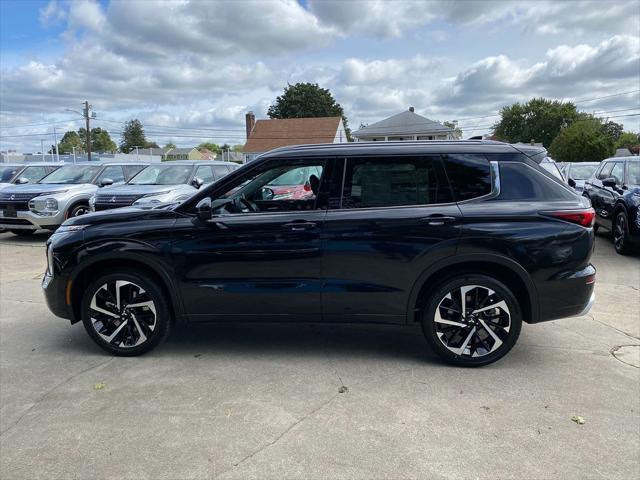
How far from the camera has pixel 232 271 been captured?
4.16m

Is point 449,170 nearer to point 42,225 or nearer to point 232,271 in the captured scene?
point 232,271

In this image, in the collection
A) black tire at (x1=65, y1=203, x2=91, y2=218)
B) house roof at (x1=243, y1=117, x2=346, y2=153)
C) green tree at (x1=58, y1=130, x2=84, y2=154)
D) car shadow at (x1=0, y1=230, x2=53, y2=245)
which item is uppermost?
green tree at (x1=58, y1=130, x2=84, y2=154)

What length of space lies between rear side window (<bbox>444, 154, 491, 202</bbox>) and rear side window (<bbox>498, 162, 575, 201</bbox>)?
135mm

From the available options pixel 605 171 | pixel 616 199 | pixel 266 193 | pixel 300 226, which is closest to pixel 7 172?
pixel 266 193

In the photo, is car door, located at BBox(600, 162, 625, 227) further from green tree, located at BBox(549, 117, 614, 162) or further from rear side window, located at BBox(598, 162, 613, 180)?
green tree, located at BBox(549, 117, 614, 162)

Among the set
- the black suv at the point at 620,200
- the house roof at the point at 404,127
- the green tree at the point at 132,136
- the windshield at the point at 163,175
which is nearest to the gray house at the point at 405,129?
the house roof at the point at 404,127

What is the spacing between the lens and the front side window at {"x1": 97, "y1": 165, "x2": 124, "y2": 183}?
13.0m

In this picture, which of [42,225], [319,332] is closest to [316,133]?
[42,225]

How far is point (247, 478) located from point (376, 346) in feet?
6.96

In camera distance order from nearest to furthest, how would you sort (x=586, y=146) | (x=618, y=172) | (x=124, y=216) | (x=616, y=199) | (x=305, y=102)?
(x=124, y=216), (x=616, y=199), (x=618, y=172), (x=586, y=146), (x=305, y=102)

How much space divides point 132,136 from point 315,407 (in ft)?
435

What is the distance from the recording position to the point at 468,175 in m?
4.11

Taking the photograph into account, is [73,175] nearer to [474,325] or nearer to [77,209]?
[77,209]

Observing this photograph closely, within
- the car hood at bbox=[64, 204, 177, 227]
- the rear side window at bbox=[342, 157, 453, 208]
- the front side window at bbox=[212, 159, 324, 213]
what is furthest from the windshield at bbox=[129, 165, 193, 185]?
the rear side window at bbox=[342, 157, 453, 208]
